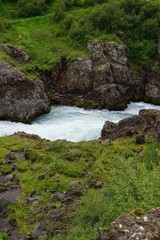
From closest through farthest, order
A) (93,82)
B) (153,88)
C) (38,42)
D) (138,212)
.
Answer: (138,212) < (93,82) < (153,88) < (38,42)

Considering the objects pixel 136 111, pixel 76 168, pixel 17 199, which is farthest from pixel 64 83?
pixel 17 199

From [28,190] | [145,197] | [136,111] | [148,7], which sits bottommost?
[136,111]

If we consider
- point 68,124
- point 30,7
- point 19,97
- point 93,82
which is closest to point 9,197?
point 68,124

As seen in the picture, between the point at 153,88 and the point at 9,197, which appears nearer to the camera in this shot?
the point at 9,197

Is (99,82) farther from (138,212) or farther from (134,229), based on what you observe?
(134,229)

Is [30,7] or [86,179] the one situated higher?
[30,7]

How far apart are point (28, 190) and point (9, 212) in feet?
7.18

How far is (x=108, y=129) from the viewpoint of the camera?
110ft

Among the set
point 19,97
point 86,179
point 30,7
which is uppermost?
point 30,7

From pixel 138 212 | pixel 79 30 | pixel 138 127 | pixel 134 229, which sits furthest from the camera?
pixel 79 30

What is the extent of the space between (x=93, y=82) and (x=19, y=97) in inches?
398

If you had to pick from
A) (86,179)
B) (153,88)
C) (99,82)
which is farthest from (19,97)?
(86,179)

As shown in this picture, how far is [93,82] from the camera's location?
46.5 m

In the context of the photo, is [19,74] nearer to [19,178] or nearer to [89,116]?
[89,116]
